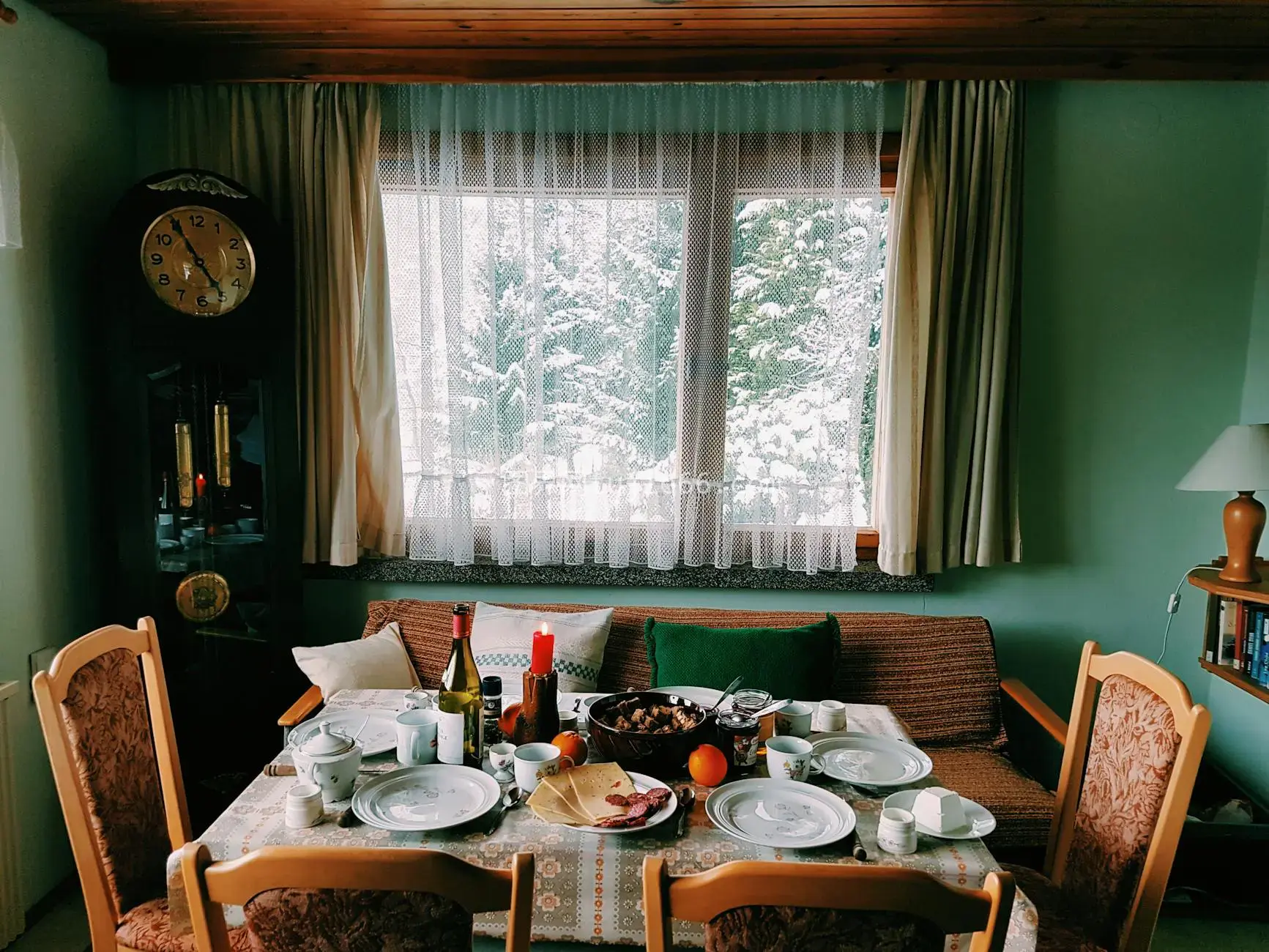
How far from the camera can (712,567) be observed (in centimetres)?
297

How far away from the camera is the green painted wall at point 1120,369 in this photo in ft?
9.30

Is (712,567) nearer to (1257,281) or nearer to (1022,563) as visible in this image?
(1022,563)

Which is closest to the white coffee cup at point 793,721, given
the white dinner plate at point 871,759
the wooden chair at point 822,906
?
the white dinner plate at point 871,759

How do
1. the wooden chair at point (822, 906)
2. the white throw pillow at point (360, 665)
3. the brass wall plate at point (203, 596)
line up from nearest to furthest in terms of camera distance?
the wooden chair at point (822, 906) → the white throw pillow at point (360, 665) → the brass wall plate at point (203, 596)

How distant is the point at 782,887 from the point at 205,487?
2234mm

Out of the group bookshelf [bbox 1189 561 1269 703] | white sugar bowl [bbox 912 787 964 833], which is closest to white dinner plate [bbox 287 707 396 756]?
white sugar bowl [bbox 912 787 964 833]

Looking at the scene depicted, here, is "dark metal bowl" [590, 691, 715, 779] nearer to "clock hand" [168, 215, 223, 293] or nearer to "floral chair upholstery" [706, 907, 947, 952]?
"floral chair upholstery" [706, 907, 947, 952]

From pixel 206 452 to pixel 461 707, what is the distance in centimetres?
134

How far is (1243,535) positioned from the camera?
96.7 inches

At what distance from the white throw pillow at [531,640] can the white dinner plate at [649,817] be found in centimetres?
91

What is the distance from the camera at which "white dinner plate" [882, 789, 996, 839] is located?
1469 mm

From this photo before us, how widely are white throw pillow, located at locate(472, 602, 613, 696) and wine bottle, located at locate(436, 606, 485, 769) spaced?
2.29 ft

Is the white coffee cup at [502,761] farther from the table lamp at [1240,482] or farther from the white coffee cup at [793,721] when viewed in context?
the table lamp at [1240,482]

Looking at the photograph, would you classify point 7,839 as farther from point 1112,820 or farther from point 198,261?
point 1112,820
